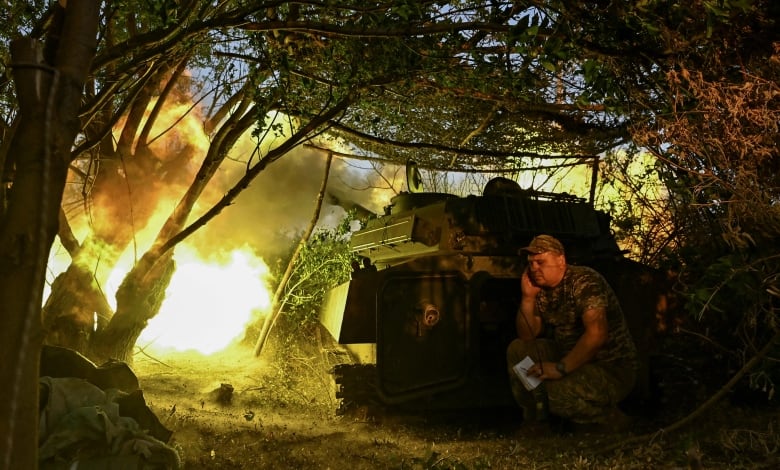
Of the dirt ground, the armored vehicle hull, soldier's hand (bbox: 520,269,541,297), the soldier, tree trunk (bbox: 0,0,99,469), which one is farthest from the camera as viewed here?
the armored vehicle hull

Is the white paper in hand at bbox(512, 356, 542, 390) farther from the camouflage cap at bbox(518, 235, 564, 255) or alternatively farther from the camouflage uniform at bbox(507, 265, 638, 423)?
the camouflage cap at bbox(518, 235, 564, 255)

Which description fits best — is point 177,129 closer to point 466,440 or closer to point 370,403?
Answer: point 370,403

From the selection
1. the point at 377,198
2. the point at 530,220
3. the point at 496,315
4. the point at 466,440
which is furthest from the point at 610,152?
the point at 377,198

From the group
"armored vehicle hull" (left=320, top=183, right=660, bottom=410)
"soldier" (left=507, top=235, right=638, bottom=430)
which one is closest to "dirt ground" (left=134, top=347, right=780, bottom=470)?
"soldier" (left=507, top=235, right=638, bottom=430)

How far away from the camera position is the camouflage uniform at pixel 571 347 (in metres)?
5.30

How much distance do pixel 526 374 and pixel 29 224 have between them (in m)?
4.02

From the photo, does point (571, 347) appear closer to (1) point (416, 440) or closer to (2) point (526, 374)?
A: (2) point (526, 374)

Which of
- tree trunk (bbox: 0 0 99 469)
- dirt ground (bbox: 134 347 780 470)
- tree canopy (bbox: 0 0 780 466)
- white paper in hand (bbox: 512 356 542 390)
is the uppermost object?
tree canopy (bbox: 0 0 780 466)

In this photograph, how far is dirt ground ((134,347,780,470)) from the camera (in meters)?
4.26

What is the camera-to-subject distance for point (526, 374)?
→ 5395 millimetres

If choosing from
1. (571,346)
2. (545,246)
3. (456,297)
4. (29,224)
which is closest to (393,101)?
(456,297)

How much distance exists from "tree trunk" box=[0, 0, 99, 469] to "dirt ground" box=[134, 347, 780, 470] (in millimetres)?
2146

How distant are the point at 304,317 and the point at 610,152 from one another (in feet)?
20.1

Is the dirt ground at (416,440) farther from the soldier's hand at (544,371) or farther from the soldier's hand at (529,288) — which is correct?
the soldier's hand at (529,288)
